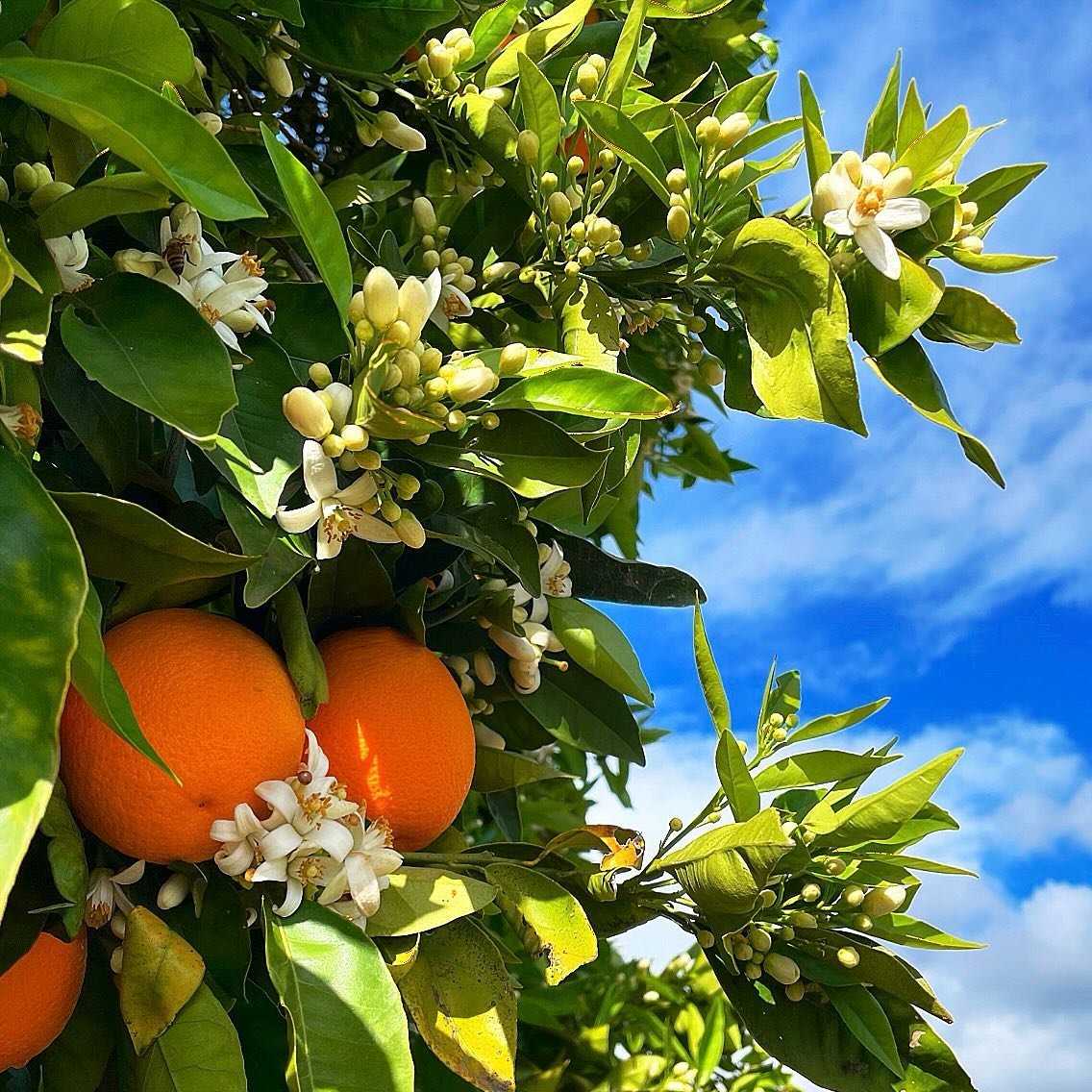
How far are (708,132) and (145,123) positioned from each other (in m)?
0.36

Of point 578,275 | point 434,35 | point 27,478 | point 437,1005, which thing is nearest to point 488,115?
point 578,275

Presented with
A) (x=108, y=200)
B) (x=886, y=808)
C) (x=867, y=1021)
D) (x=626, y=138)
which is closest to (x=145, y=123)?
(x=108, y=200)

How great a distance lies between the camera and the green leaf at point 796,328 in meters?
0.73

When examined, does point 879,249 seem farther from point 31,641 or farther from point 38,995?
point 38,995

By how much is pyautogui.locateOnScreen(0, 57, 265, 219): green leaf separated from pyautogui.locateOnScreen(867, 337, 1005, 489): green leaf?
0.41 m

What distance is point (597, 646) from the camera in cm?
101

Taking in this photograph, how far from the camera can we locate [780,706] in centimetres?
106

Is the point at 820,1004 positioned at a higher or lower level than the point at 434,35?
lower

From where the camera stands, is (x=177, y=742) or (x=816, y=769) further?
(x=816, y=769)

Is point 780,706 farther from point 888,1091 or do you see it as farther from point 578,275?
point 578,275

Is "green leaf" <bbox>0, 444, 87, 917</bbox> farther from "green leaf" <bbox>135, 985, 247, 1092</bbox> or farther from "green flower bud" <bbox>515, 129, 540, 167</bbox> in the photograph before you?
"green flower bud" <bbox>515, 129, 540, 167</bbox>

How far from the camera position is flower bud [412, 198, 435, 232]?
96cm

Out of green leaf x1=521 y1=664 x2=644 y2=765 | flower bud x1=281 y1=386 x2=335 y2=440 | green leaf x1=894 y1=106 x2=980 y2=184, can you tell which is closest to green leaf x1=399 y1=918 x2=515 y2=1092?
green leaf x1=521 y1=664 x2=644 y2=765

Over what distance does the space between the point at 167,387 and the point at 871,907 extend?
601 mm
